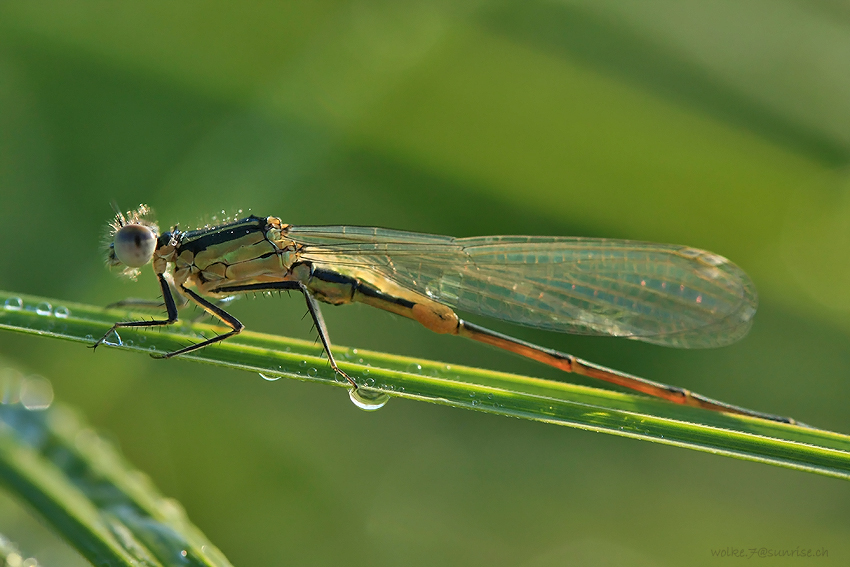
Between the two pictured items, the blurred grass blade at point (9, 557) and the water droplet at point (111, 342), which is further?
the water droplet at point (111, 342)

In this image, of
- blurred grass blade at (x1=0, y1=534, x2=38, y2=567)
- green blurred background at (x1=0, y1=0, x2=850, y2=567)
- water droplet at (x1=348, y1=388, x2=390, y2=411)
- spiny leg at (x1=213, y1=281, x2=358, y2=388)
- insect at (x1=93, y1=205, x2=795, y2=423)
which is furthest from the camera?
green blurred background at (x1=0, y1=0, x2=850, y2=567)

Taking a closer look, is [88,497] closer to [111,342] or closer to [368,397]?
[111,342]

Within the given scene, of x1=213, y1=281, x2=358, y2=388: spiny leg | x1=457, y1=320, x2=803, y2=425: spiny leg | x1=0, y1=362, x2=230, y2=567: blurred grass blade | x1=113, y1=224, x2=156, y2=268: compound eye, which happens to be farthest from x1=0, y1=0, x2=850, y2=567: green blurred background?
x1=0, y1=362, x2=230, y2=567: blurred grass blade

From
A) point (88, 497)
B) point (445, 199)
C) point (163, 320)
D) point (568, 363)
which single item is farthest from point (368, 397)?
point (445, 199)

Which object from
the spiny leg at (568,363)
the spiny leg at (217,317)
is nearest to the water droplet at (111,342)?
the spiny leg at (217,317)

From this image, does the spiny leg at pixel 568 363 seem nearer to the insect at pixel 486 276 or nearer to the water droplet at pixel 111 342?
the insect at pixel 486 276

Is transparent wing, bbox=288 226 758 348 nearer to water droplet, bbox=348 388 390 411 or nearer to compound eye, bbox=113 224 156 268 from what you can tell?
compound eye, bbox=113 224 156 268

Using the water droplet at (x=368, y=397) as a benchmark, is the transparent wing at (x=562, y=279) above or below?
above
